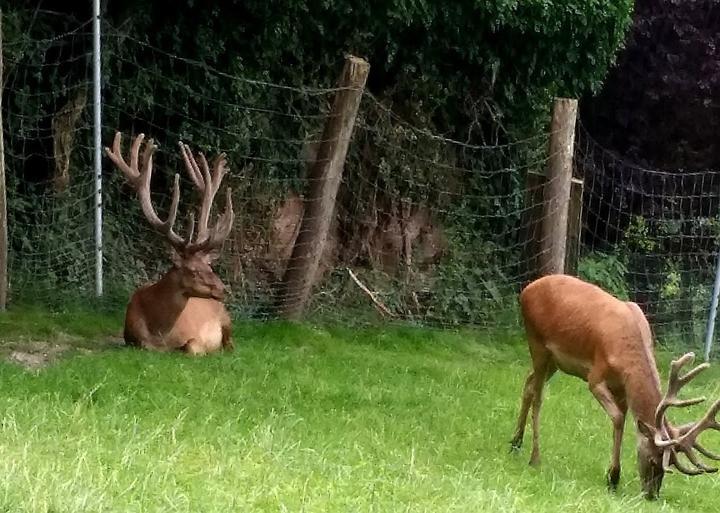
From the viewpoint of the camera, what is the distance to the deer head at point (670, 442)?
512cm

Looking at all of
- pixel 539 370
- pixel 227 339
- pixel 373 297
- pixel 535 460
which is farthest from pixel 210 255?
pixel 535 460

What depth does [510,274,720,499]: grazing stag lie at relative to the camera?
5.22 m

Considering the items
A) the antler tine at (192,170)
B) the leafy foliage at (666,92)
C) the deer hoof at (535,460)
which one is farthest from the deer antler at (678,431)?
the leafy foliage at (666,92)

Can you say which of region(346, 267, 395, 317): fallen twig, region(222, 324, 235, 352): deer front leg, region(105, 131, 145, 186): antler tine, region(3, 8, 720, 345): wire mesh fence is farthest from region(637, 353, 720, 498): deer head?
region(346, 267, 395, 317): fallen twig

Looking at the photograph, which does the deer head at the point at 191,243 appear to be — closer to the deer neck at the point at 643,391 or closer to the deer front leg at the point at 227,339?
the deer front leg at the point at 227,339

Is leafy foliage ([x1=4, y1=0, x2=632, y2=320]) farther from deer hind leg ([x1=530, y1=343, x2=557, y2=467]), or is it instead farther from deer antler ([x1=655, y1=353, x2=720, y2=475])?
deer antler ([x1=655, y1=353, x2=720, y2=475])

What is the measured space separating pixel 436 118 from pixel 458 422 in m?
5.70

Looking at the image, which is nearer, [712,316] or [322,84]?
[712,316]

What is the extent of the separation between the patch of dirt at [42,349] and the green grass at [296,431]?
0.07 metres

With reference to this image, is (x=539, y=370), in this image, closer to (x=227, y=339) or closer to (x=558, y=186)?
(x=227, y=339)

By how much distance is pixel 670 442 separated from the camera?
5.16 metres

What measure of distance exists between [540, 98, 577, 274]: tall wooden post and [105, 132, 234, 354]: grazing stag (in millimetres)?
2977

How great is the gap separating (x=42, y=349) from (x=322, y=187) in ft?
8.90

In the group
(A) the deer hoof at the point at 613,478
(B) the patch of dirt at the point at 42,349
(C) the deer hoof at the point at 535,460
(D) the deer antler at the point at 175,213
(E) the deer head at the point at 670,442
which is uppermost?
(D) the deer antler at the point at 175,213
